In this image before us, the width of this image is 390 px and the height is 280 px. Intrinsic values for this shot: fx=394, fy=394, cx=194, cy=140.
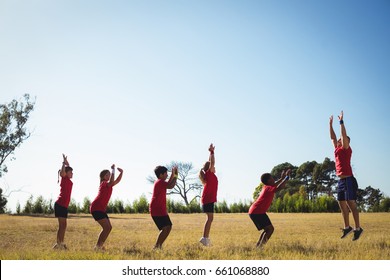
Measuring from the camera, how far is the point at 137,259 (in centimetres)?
701

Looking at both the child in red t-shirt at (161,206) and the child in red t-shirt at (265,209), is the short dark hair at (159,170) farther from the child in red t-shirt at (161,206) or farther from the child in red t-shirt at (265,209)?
the child in red t-shirt at (265,209)

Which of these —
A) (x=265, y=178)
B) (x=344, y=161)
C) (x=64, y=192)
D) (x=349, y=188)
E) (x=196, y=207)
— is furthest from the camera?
(x=196, y=207)

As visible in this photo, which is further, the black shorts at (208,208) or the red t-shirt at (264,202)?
the black shorts at (208,208)

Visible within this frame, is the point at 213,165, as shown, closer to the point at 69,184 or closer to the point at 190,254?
the point at 190,254

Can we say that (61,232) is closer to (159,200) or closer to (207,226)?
(159,200)

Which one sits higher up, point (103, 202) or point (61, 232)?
point (103, 202)

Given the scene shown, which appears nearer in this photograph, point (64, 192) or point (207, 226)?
point (207, 226)

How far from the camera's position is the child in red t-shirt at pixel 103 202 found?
8.49 m

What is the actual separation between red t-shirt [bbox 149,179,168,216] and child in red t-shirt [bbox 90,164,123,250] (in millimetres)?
959

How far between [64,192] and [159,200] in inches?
103

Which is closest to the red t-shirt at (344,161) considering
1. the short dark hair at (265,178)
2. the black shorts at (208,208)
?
the short dark hair at (265,178)

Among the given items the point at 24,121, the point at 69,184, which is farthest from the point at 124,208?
the point at 69,184

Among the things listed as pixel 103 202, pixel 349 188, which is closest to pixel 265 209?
pixel 349 188

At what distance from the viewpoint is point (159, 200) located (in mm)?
8414
